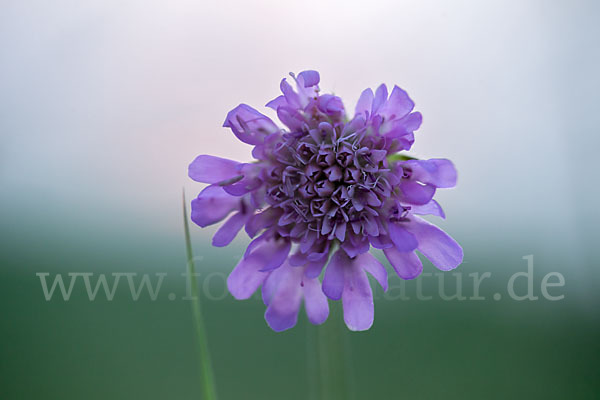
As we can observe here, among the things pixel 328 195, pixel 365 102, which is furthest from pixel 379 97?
pixel 328 195

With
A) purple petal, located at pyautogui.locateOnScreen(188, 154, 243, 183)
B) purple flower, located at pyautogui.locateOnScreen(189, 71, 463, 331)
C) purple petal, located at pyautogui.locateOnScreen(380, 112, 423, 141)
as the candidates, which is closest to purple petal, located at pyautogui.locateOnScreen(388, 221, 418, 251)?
purple flower, located at pyautogui.locateOnScreen(189, 71, 463, 331)

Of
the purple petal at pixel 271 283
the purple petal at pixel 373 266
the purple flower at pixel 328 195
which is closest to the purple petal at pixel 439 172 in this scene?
the purple flower at pixel 328 195

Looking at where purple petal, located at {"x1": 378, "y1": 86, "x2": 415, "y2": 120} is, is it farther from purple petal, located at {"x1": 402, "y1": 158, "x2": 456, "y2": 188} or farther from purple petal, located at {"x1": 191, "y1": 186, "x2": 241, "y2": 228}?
purple petal, located at {"x1": 191, "y1": 186, "x2": 241, "y2": 228}

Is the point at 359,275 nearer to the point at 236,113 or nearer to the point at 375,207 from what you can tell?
the point at 375,207

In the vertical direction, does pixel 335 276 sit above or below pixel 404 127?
below

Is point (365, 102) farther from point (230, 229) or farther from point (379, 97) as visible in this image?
point (230, 229)
